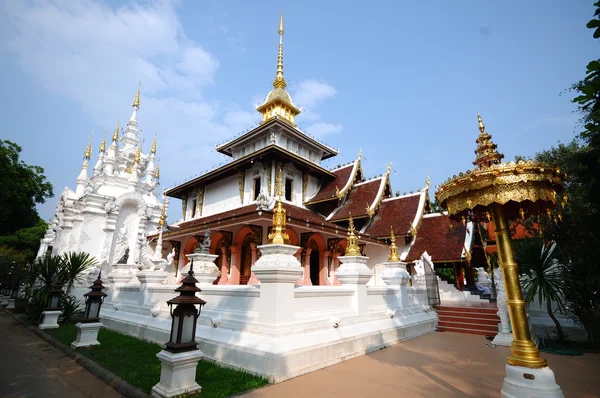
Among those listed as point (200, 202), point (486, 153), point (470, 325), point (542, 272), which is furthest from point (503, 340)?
point (200, 202)

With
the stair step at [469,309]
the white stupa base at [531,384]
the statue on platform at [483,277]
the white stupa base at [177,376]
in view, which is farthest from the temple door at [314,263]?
the white stupa base at [531,384]

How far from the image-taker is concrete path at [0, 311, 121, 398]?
14.4 ft

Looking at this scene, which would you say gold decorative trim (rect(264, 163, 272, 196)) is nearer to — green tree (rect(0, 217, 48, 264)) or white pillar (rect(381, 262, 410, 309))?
white pillar (rect(381, 262, 410, 309))

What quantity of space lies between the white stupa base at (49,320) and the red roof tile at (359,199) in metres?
10.6

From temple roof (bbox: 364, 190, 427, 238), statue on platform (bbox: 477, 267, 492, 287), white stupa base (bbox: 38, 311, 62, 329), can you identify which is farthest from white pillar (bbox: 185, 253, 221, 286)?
statue on platform (bbox: 477, 267, 492, 287)

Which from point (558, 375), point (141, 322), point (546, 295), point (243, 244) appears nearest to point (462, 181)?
point (558, 375)

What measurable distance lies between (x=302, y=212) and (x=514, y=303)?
1059 cm

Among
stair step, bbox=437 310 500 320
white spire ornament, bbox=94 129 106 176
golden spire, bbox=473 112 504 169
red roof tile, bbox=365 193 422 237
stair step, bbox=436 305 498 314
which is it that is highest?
white spire ornament, bbox=94 129 106 176

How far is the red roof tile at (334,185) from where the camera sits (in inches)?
603

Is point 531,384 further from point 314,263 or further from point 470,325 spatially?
point 314,263

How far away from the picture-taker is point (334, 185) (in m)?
16.0

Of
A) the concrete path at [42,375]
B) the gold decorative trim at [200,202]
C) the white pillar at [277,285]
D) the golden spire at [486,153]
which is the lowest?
the concrete path at [42,375]

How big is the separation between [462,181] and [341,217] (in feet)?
34.2

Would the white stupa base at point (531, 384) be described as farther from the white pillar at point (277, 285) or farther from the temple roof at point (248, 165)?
the temple roof at point (248, 165)
